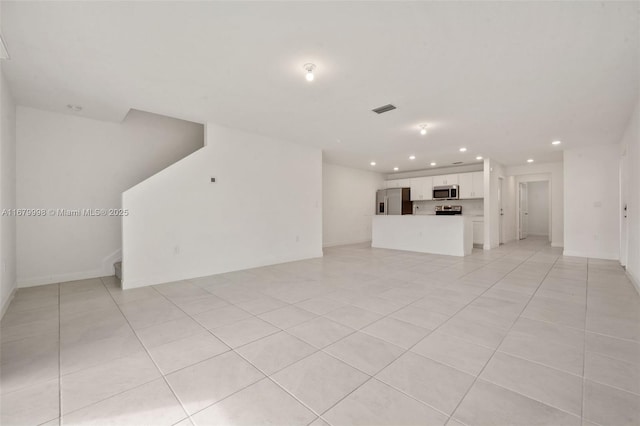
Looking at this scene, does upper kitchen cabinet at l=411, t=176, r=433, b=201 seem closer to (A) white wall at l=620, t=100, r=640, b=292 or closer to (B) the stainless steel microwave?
(B) the stainless steel microwave

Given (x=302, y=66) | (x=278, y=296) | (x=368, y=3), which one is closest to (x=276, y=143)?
(x=302, y=66)

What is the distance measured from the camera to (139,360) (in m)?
1.96

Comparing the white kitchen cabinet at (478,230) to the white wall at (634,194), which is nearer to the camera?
the white wall at (634,194)

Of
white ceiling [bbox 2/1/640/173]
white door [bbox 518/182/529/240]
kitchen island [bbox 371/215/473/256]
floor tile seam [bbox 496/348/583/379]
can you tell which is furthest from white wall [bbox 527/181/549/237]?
floor tile seam [bbox 496/348/583/379]

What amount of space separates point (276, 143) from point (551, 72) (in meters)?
4.45

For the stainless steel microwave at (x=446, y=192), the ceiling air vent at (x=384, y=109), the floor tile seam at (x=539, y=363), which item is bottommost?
the floor tile seam at (x=539, y=363)

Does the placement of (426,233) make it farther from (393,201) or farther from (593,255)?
(593,255)

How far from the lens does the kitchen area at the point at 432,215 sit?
22.4ft

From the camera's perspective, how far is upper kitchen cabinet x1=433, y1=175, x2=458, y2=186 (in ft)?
28.7

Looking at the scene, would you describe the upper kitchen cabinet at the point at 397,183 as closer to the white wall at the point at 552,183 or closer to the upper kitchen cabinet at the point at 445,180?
the upper kitchen cabinet at the point at 445,180

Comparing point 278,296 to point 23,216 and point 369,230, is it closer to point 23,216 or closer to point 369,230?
point 23,216

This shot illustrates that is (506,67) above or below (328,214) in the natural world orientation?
above

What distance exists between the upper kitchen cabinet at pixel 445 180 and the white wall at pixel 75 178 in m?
8.04

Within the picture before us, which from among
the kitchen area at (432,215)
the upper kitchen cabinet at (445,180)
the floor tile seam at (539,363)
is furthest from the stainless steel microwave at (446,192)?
the floor tile seam at (539,363)
